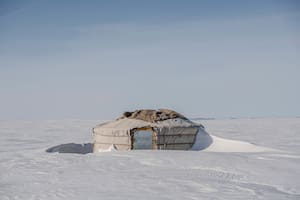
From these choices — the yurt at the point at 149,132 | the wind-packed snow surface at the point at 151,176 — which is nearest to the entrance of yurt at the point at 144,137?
Answer: the yurt at the point at 149,132

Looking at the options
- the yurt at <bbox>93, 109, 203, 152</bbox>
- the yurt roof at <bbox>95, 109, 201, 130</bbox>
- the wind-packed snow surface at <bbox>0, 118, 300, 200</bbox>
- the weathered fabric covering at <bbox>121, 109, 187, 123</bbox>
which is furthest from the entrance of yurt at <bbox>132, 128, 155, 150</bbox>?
the wind-packed snow surface at <bbox>0, 118, 300, 200</bbox>

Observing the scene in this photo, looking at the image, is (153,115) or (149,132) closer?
(149,132)

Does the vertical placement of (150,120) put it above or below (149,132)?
above

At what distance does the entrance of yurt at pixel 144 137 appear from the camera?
1022 cm

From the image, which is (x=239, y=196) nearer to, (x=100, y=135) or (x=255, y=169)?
(x=255, y=169)

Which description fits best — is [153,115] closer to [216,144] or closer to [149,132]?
[149,132]

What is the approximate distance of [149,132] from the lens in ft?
33.7

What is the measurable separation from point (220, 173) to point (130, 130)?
458 centimetres

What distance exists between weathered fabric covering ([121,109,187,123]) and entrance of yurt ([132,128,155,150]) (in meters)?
0.34

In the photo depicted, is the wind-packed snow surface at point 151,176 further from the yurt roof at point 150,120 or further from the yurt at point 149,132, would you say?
the yurt roof at point 150,120

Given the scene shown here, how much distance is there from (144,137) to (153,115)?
71 cm

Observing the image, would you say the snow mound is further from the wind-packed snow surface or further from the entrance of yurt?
the wind-packed snow surface

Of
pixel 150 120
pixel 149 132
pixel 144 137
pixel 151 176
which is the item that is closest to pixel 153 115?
pixel 150 120

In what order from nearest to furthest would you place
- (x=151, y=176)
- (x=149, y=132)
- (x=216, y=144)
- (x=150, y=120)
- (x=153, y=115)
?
(x=151, y=176)
(x=149, y=132)
(x=150, y=120)
(x=153, y=115)
(x=216, y=144)
